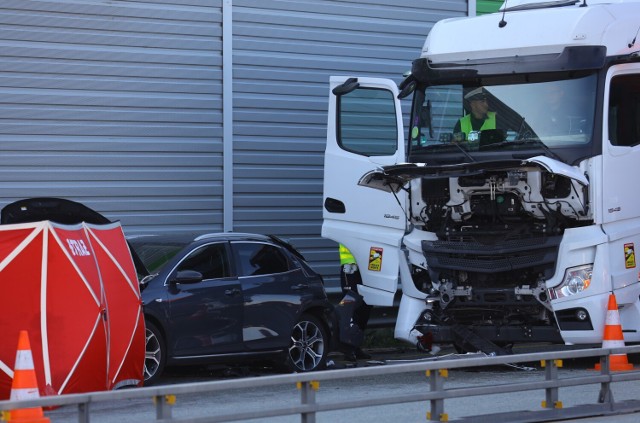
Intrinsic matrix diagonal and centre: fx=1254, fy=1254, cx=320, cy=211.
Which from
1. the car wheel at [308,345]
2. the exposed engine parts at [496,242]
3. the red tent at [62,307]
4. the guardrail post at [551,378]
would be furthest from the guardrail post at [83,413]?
the car wheel at [308,345]

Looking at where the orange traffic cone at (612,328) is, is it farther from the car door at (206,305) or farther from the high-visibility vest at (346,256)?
the car door at (206,305)

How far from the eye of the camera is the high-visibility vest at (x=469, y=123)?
46.2 feet

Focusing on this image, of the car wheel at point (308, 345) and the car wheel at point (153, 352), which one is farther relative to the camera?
the car wheel at point (308, 345)

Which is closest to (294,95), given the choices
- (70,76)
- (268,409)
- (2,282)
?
(70,76)

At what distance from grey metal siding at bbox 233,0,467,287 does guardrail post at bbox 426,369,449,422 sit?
9.54m

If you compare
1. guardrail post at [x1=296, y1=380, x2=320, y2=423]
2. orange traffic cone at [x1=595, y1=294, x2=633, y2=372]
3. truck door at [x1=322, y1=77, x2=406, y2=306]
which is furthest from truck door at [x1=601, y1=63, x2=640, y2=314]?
guardrail post at [x1=296, y1=380, x2=320, y2=423]

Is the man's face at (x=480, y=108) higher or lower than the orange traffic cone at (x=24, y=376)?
higher

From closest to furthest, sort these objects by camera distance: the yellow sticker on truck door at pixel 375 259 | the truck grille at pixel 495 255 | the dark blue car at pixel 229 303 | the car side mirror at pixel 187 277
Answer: the dark blue car at pixel 229 303 → the car side mirror at pixel 187 277 → the truck grille at pixel 495 255 → the yellow sticker on truck door at pixel 375 259

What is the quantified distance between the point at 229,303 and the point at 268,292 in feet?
2.01

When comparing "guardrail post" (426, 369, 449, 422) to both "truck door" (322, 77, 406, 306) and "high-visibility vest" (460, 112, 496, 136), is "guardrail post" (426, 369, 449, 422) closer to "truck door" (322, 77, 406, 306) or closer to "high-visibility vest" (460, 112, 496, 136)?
"high-visibility vest" (460, 112, 496, 136)

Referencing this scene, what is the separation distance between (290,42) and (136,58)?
271 centimetres

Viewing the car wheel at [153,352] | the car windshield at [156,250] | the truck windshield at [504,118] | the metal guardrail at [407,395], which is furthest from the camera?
the car windshield at [156,250]

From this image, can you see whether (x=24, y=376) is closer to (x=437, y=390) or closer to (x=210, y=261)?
(x=437, y=390)

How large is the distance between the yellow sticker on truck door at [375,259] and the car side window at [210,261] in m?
1.86
